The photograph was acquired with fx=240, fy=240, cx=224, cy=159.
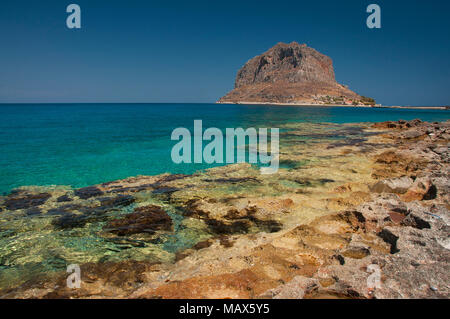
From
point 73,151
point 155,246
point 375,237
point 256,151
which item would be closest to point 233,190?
point 155,246

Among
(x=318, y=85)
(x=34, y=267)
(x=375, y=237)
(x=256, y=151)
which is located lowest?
(x=34, y=267)

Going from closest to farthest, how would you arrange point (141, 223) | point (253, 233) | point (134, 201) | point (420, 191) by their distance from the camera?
point (253, 233), point (141, 223), point (420, 191), point (134, 201)

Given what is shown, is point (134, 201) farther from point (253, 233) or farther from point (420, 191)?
point (420, 191)

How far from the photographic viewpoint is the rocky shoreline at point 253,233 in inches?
169

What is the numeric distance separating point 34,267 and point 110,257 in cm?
161

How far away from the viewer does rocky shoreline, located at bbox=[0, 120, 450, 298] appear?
14.1 feet

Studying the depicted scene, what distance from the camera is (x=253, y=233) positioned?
6594mm

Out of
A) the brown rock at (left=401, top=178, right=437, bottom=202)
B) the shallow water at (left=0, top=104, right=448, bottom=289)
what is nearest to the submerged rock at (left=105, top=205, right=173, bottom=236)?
the shallow water at (left=0, top=104, right=448, bottom=289)

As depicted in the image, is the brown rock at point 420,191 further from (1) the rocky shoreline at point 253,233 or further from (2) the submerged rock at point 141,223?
(2) the submerged rock at point 141,223

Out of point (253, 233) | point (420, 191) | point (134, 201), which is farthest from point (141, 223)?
point (420, 191)

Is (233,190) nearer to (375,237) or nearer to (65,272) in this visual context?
(375,237)

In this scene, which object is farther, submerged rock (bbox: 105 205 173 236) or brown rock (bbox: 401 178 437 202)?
brown rock (bbox: 401 178 437 202)

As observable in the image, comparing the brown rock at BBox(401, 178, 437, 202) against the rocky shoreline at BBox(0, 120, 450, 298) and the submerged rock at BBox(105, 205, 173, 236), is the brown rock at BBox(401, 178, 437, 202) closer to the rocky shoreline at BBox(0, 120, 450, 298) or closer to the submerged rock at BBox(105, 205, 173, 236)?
the rocky shoreline at BBox(0, 120, 450, 298)

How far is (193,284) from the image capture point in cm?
449
